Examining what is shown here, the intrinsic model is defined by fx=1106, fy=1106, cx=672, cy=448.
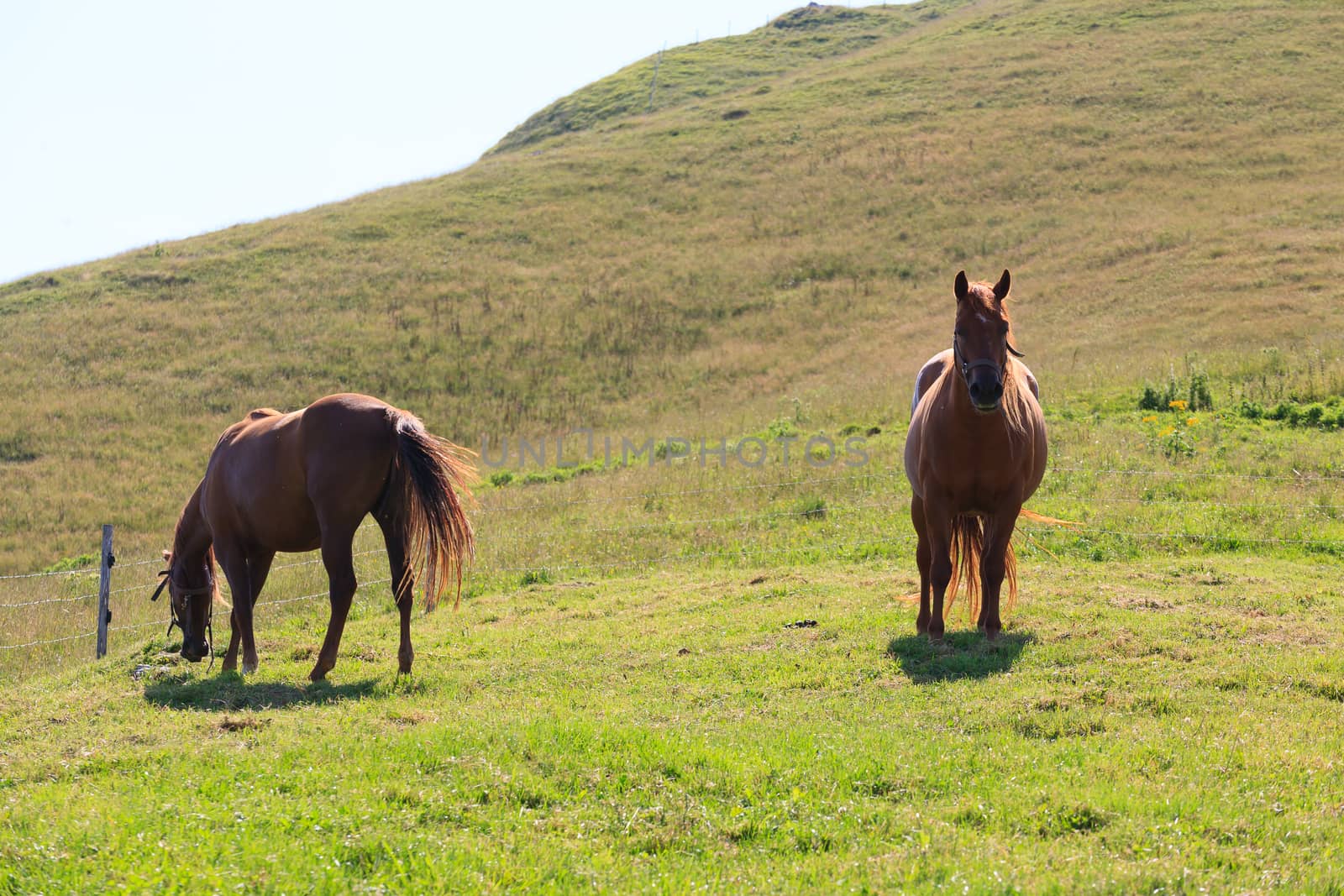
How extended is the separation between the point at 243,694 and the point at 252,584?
1848 mm

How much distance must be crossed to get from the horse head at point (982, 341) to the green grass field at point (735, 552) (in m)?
1.92

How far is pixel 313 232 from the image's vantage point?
1770 inches

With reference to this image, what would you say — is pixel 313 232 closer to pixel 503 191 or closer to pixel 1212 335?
pixel 503 191

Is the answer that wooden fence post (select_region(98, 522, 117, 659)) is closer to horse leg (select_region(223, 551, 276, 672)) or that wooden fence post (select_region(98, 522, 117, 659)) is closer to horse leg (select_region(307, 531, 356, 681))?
horse leg (select_region(223, 551, 276, 672))

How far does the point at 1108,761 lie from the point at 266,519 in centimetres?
660

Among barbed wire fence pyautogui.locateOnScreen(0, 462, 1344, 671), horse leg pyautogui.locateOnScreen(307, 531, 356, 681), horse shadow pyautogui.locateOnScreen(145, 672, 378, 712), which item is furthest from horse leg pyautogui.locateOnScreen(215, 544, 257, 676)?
barbed wire fence pyautogui.locateOnScreen(0, 462, 1344, 671)

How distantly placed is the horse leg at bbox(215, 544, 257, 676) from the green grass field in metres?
0.37

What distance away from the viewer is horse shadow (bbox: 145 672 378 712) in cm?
770

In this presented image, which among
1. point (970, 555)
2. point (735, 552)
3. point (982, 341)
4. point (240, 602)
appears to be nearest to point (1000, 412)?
point (982, 341)

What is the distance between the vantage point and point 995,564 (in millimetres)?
8672

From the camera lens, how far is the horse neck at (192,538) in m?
9.91

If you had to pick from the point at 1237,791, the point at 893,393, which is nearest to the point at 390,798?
the point at 1237,791

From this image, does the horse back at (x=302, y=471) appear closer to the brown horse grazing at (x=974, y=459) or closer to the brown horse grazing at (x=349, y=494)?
the brown horse grazing at (x=349, y=494)

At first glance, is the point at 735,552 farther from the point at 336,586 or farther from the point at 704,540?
the point at 336,586
